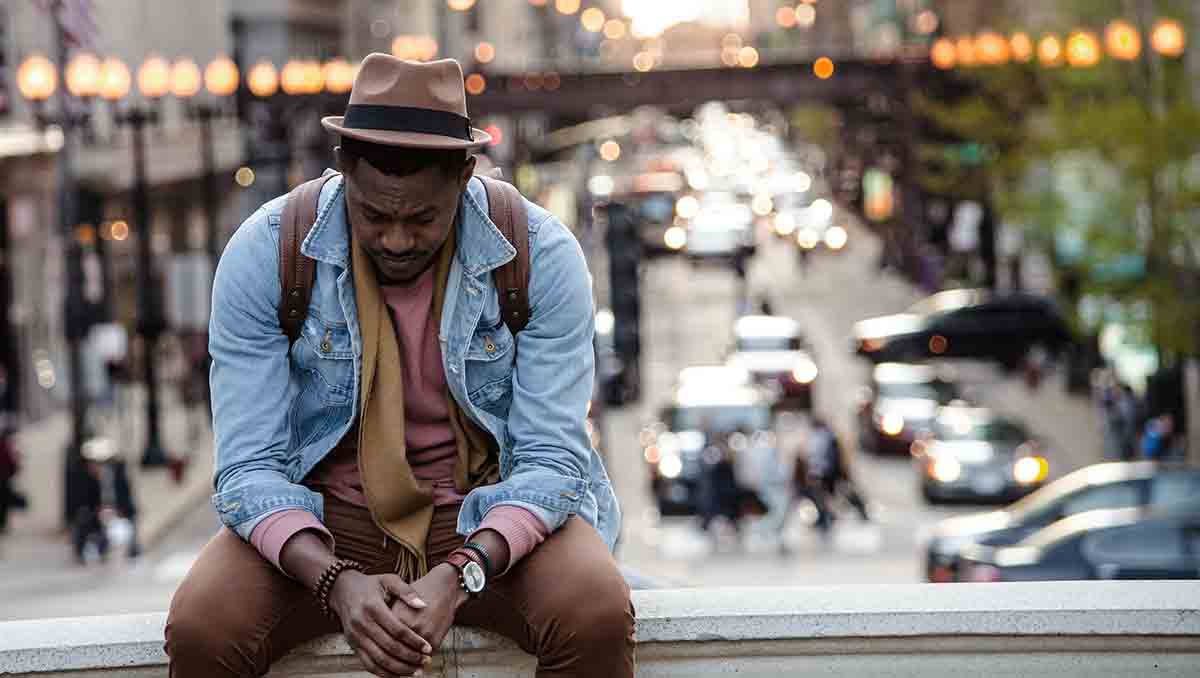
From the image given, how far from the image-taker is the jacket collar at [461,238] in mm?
4992

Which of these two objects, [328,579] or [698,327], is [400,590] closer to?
[328,579]

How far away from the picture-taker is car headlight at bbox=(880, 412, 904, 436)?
35969 millimetres

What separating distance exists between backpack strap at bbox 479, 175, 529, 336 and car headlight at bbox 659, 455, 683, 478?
25.0 meters

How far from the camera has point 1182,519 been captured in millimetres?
16594

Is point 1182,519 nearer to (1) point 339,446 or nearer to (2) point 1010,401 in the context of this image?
(1) point 339,446

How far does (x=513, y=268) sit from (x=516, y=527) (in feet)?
2.03

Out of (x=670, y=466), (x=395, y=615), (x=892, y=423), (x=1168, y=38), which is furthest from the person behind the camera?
(x=892, y=423)

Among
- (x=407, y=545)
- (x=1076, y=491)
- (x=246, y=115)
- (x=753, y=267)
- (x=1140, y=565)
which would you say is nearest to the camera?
(x=407, y=545)

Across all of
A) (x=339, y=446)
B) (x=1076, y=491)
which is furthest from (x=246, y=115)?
(x=339, y=446)

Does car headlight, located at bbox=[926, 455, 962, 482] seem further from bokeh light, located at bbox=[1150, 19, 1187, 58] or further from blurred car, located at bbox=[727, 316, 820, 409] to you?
blurred car, located at bbox=[727, 316, 820, 409]

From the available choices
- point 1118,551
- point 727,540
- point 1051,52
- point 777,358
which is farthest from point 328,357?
point 777,358

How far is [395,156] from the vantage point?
16.0ft

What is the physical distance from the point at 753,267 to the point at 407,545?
227 feet

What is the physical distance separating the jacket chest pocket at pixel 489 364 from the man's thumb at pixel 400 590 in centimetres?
53
